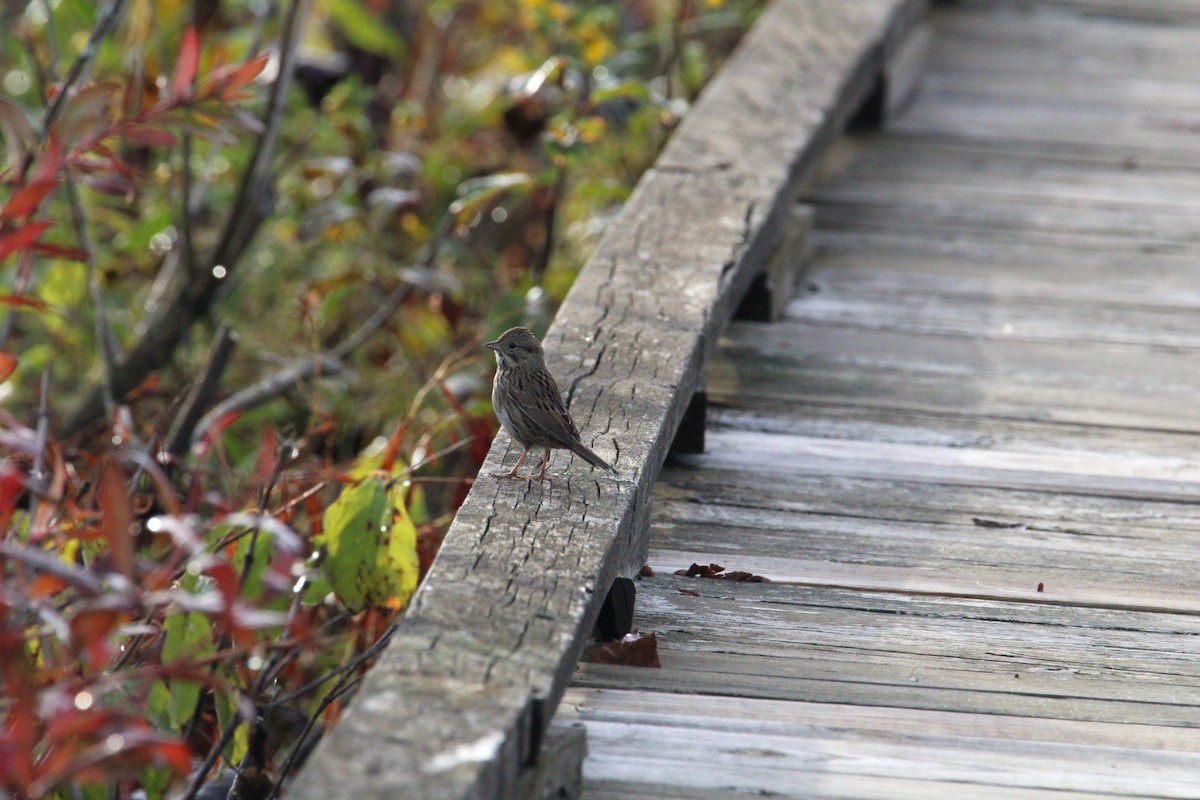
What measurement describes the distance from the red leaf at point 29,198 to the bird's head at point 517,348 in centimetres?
126

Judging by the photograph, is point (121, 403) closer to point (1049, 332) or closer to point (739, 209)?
point (739, 209)

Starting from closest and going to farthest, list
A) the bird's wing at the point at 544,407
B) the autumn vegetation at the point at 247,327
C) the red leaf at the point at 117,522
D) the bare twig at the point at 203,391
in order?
1. the red leaf at the point at 117,522
2. the autumn vegetation at the point at 247,327
3. the bird's wing at the point at 544,407
4. the bare twig at the point at 203,391

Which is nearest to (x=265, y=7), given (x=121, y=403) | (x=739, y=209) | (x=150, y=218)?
(x=150, y=218)

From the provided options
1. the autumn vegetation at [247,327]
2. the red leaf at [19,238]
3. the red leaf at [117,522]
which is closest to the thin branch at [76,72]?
the autumn vegetation at [247,327]

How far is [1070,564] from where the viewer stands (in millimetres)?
3379

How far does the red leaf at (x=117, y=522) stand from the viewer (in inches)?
74.4

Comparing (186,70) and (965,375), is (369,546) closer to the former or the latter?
(186,70)

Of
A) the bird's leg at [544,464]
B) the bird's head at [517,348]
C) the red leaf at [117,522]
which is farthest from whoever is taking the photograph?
the bird's head at [517,348]

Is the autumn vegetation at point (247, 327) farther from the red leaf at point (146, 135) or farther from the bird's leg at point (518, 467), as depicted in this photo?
the bird's leg at point (518, 467)

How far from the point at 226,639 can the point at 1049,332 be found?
9.93 feet

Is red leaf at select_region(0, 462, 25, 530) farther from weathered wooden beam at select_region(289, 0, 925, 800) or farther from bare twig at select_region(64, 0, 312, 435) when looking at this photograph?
bare twig at select_region(64, 0, 312, 435)

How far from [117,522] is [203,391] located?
264cm

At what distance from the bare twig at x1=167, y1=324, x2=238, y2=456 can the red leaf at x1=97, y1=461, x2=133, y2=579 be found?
2.46m

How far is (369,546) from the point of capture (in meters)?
3.21
